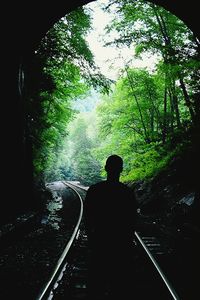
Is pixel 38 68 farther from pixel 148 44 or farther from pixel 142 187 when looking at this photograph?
pixel 142 187

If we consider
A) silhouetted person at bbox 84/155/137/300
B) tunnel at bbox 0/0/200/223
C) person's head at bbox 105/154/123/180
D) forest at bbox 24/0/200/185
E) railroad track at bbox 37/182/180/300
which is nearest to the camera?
silhouetted person at bbox 84/155/137/300

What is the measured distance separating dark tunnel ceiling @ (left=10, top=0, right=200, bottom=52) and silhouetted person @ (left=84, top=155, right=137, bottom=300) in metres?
6.43

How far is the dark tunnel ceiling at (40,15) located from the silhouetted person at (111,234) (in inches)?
253

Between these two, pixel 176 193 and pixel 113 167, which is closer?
pixel 113 167

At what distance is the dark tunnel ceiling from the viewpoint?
7609mm

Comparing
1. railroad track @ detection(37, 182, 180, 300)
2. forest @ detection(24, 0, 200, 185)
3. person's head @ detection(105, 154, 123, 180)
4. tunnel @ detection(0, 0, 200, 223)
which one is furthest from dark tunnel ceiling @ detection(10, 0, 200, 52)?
person's head @ detection(105, 154, 123, 180)

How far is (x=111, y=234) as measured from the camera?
8.73 feet

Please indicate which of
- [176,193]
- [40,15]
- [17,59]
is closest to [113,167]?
[17,59]

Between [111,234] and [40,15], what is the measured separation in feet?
23.8

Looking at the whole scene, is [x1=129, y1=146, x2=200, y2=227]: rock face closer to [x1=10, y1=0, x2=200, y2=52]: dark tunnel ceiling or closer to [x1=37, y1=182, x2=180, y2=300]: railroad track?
[x1=37, y1=182, x2=180, y2=300]: railroad track

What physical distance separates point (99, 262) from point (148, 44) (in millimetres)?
9529

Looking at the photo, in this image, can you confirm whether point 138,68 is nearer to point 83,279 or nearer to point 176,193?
point 176,193

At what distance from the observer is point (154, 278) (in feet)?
13.9

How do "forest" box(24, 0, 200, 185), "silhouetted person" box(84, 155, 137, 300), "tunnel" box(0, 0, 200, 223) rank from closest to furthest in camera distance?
"silhouetted person" box(84, 155, 137, 300), "tunnel" box(0, 0, 200, 223), "forest" box(24, 0, 200, 185)
